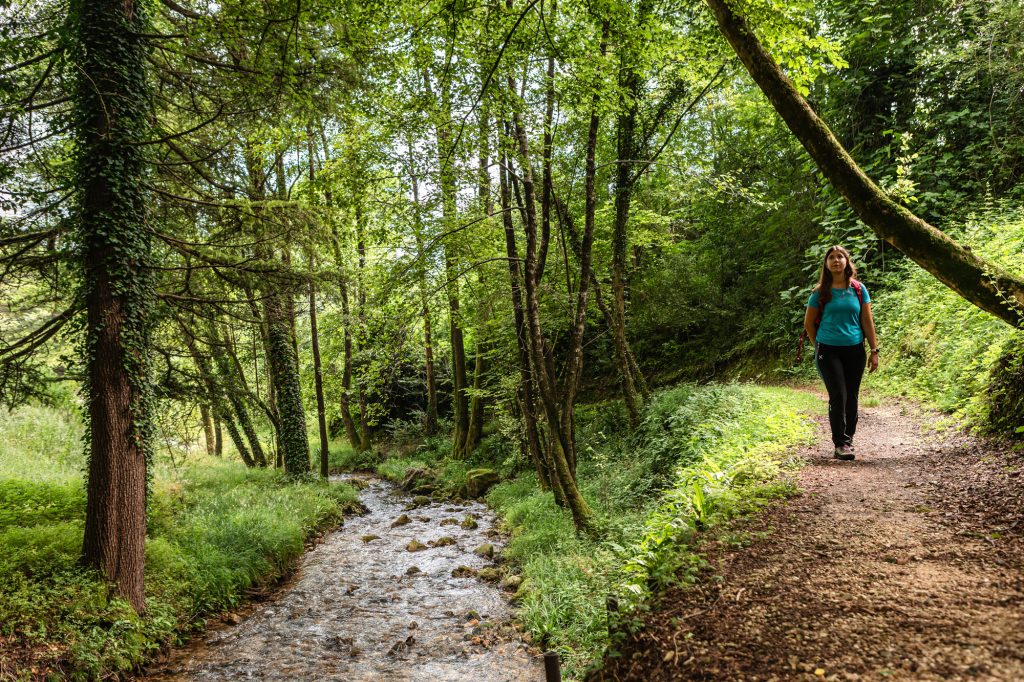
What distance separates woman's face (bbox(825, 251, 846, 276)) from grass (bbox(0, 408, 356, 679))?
9.07 metres

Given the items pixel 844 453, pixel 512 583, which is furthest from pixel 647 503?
pixel 844 453

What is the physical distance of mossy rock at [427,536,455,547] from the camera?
1048 cm

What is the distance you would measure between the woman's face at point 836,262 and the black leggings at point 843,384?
84 cm

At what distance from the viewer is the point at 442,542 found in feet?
34.6

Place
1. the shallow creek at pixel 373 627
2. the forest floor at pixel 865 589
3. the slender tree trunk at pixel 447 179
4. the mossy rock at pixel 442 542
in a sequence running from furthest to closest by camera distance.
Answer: the mossy rock at pixel 442 542 → the slender tree trunk at pixel 447 179 → the shallow creek at pixel 373 627 → the forest floor at pixel 865 589

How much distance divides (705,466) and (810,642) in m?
3.70

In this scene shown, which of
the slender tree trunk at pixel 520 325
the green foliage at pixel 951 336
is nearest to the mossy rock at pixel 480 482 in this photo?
the slender tree trunk at pixel 520 325

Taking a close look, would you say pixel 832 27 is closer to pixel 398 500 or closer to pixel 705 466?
pixel 705 466

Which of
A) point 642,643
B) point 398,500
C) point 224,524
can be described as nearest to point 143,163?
point 224,524

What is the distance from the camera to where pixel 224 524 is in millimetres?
8945

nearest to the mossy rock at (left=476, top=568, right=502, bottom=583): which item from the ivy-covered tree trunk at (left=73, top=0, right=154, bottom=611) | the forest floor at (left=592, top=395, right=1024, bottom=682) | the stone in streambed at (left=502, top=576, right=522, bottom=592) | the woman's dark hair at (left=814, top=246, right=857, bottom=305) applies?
the stone in streambed at (left=502, top=576, right=522, bottom=592)

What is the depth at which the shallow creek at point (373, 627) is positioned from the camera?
5.81 meters

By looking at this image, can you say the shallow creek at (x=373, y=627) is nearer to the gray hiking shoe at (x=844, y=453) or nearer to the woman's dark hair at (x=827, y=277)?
the gray hiking shoe at (x=844, y=453)

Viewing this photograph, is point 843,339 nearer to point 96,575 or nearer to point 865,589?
point 865,589
